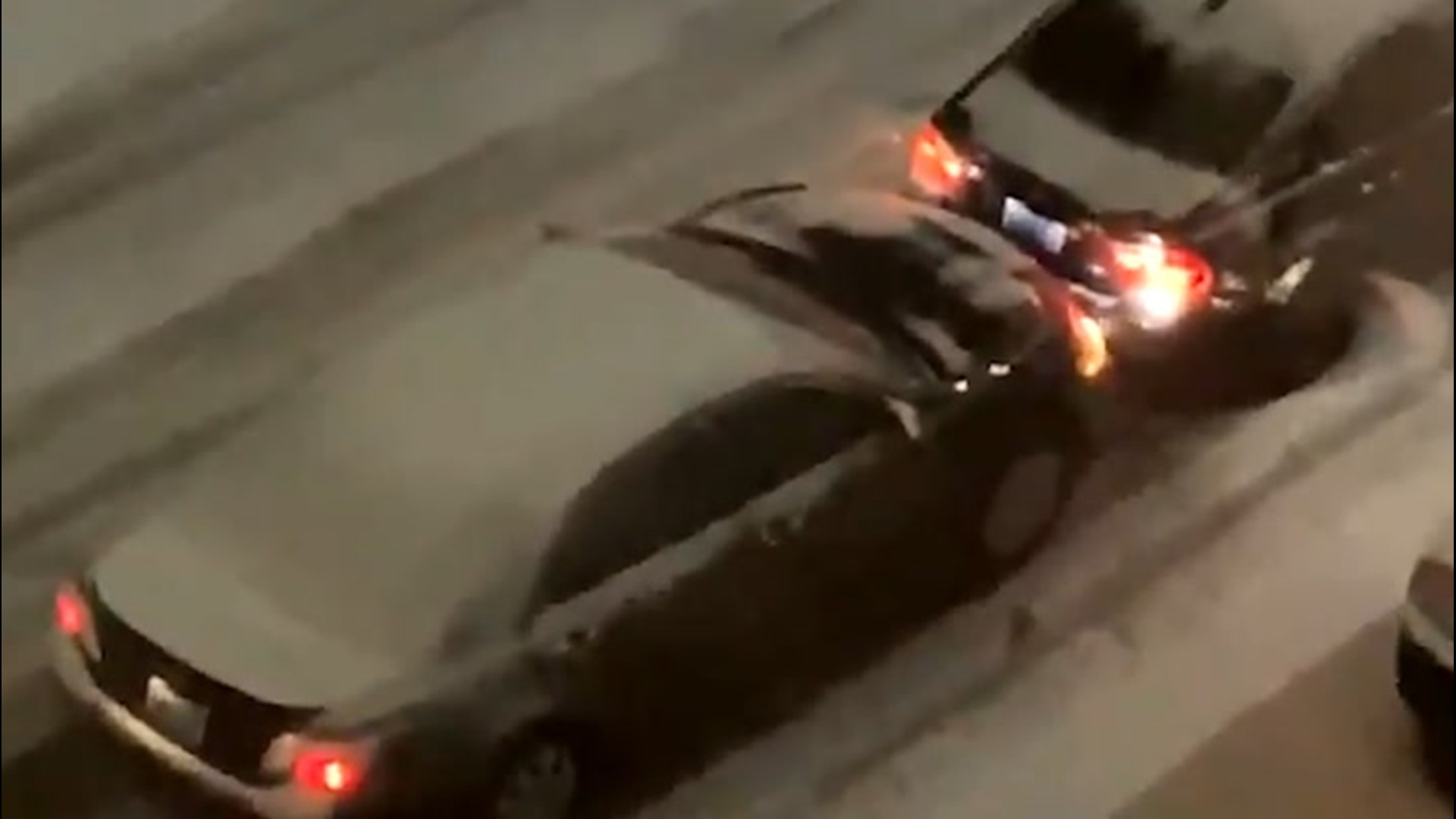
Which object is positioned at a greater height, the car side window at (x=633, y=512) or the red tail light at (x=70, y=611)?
the red tail light at (x=70, y=611)

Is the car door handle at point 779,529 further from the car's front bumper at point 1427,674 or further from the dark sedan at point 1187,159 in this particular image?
the car's front bumper at point 1427,674

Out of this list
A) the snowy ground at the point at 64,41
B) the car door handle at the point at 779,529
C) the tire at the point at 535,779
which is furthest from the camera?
the car door handle at the point at 779,529

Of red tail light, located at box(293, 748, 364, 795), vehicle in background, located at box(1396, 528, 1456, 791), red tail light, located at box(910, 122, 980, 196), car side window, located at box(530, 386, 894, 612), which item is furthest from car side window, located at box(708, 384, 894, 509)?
vehicle in background, located at box(1396, 528, 1456, 791)

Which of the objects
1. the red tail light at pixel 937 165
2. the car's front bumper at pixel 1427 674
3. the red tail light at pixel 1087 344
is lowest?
the car's front bumper at pixel 1427 674

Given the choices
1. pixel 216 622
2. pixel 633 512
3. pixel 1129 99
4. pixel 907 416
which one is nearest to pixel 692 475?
pixel 633 512

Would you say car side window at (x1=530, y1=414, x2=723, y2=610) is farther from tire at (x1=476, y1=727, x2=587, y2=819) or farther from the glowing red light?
the glowing red light

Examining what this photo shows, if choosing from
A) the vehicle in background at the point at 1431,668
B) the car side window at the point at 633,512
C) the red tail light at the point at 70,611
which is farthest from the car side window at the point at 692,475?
the vehicle in background at the point at 1431,668

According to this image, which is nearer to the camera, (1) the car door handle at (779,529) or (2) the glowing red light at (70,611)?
(2) the glowing red light at (70,611)

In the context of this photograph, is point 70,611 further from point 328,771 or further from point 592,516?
point 592,516

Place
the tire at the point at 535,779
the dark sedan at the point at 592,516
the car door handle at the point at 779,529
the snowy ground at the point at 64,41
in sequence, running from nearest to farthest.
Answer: the snowy ground at the point at 64,41 < the dark sedan at the point at 592,516 < the tire at the point at 535,779 < the car door handle at the point at 779,529
